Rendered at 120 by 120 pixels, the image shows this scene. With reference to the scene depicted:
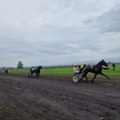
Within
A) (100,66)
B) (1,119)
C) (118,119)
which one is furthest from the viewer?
(100,66)

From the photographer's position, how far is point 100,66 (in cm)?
2544

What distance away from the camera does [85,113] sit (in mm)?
10211

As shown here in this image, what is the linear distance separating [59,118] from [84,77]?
1772 centimetres

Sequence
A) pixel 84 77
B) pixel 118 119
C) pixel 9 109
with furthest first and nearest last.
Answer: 1. pixel 84 77
2. pixel 9 109
3. pixel 118 119

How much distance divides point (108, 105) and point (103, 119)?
2.64 meters

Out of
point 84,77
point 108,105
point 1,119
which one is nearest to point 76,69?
point 84,77

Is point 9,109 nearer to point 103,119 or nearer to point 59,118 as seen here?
point 59,118

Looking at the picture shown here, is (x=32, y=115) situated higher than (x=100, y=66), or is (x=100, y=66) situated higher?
(x=100, y=66)

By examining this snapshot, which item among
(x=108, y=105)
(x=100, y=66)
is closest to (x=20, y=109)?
(x=108, y=105)

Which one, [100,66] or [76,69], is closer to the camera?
[100,66]

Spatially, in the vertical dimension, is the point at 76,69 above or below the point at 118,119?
above

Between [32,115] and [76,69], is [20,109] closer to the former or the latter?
[32,115]

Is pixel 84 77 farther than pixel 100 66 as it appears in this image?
Yes

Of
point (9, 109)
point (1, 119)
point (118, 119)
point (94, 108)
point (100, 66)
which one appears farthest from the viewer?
point (100, 66)
